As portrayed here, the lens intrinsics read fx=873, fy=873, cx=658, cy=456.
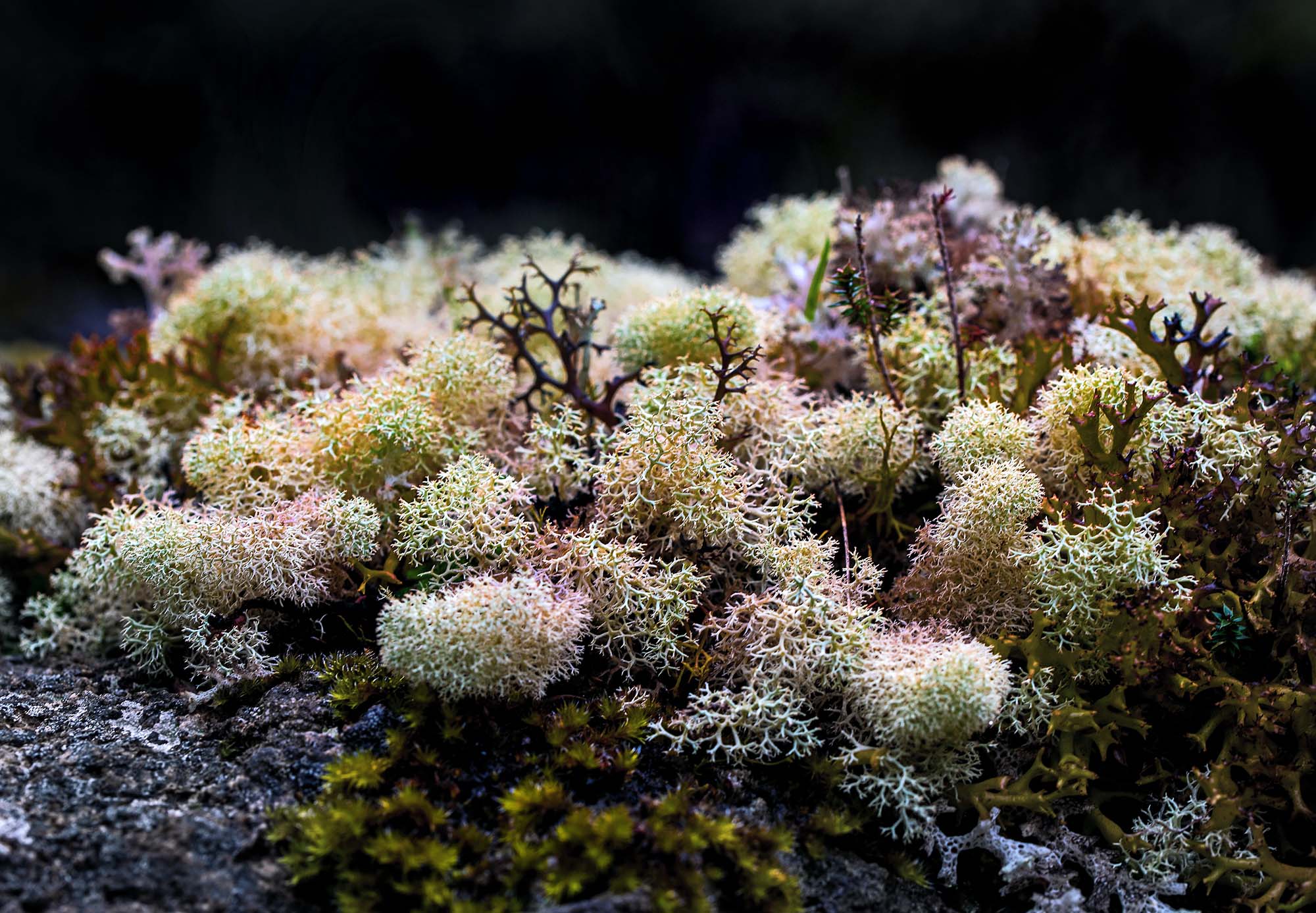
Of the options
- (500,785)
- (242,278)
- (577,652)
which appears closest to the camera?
(500,785)

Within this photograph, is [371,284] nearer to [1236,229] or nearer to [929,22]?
[929,22]

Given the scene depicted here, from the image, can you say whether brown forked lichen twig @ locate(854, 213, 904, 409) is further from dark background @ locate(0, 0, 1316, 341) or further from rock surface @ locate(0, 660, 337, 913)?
dark background @ locate(0, 0, 1316, 341)

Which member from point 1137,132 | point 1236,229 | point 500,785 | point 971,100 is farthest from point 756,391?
point 1236,229

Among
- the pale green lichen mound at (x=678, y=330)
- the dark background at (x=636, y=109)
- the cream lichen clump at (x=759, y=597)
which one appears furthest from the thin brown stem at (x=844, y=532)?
the dark background at (x=636, y=109)

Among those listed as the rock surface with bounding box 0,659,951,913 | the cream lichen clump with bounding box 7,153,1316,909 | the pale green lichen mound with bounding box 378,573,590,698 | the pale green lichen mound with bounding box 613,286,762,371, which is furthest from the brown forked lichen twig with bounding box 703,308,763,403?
the rock surface with bounding box 0,659,951,913

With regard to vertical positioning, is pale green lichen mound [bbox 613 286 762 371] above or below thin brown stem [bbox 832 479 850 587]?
above

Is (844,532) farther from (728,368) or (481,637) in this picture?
(481,637)

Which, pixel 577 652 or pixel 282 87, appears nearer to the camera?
pixel 577 652
